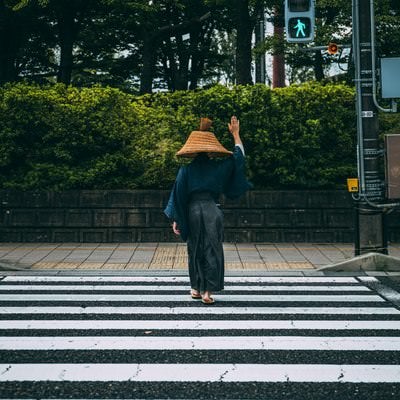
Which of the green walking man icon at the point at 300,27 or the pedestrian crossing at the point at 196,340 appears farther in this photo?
the green walking man icon at the point at 300,27

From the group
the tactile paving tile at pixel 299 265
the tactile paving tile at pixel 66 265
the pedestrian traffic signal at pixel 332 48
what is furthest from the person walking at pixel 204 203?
the pedestrian traffic signal at pixel 332 48

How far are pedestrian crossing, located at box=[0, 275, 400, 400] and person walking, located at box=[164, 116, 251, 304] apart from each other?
384 millimetres

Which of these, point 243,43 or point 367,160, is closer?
point 367,160

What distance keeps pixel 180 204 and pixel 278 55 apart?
55.7ft

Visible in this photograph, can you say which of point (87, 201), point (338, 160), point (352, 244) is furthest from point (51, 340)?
point (338, 160)

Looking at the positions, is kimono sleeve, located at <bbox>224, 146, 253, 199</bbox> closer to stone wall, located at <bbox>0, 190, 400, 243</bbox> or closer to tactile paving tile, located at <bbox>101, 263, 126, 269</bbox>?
tactile paving tile, located at <bbox>101, 263, 126, 269</bbox>

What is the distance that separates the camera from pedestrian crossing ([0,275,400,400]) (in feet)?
14.3

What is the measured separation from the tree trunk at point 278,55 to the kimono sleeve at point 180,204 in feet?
52.7

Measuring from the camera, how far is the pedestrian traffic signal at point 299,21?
9.55m

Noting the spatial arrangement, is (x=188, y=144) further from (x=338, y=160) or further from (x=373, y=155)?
(x=338, y=160)

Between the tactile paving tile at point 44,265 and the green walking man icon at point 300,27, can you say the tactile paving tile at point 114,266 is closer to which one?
the tactile paving tile at point 44,265

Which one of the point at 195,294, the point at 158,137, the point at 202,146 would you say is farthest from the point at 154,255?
the point at 202,146

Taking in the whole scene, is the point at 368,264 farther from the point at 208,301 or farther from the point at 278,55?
the point at 278,55

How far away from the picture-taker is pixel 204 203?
23.6 feet
